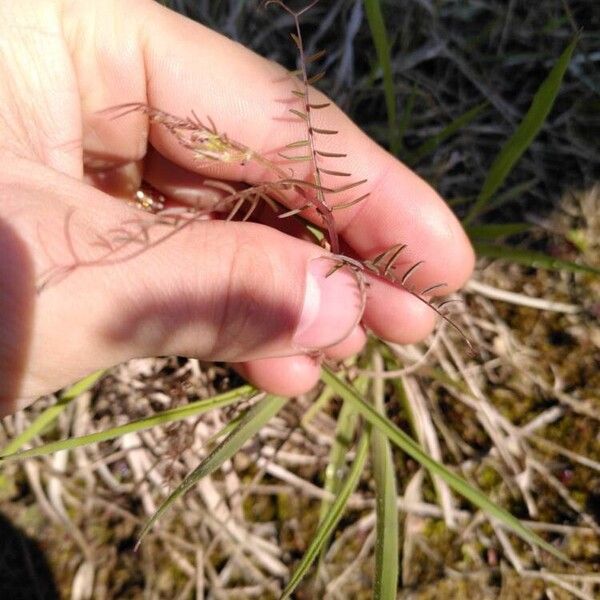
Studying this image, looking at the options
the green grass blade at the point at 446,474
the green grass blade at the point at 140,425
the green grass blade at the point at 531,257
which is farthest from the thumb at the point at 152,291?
the green grass blade at the point at 531,257

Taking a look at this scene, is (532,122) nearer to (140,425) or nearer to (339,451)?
(339,451)

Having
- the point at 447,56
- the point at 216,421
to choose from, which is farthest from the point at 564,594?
the point at 447,56

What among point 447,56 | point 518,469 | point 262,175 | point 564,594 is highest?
point 447,56

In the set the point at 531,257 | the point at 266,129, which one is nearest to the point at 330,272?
the point at 266,129

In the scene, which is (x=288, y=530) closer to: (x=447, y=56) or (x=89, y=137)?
(x=89, y=137)

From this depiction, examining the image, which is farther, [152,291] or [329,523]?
[329,523]

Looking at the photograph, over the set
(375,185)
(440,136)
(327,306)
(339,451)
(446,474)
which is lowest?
(339,451)
